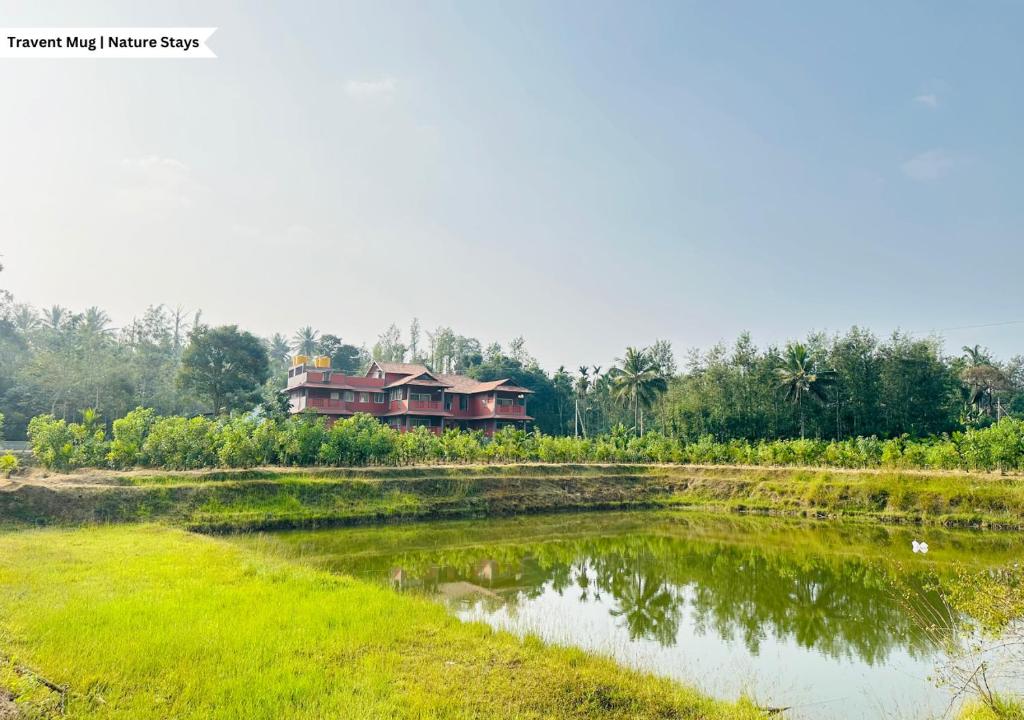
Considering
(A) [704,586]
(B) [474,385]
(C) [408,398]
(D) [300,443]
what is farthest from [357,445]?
(B) [474,385]

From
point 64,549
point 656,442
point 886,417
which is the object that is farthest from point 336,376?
point 886,417

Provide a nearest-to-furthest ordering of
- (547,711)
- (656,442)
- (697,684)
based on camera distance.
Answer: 1. (547,711)
2. (697,684)
3. (656,442)

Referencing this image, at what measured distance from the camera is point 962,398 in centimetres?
4834

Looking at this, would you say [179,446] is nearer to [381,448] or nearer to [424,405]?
[381,448]

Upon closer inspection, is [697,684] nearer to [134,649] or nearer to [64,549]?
[134,649]

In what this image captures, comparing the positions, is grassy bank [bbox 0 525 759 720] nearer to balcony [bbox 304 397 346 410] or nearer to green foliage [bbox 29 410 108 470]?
green foliage [bbox 29 410 108 470]

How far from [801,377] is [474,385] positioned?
2151 centimetres

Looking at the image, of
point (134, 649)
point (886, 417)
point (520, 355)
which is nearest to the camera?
point (134, 649)

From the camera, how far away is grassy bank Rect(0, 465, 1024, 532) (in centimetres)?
1859

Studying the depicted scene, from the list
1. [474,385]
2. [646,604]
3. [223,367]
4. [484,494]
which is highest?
[223,367]

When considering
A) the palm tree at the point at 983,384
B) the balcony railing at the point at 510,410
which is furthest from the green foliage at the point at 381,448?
the palm tree at the point at 983,384

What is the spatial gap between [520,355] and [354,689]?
64053mm

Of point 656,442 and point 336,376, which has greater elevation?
point 336,376

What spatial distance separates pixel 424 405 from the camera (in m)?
41.5
